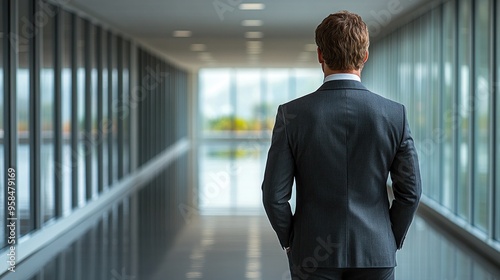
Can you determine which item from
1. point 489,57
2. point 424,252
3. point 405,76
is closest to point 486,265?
point 424,252

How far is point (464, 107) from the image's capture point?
8930mm

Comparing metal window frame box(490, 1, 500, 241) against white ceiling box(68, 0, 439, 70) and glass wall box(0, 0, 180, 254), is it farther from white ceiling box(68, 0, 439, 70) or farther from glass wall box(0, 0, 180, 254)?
glass wall box(0, 0, 180, 254)

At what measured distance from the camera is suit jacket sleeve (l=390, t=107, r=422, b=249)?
7.22 feet

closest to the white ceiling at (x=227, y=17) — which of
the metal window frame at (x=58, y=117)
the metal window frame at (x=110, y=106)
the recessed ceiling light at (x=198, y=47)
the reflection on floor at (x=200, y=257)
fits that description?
the recessed ceiling light at (x=198, y=47)

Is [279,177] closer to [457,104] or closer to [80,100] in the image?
[457,104]

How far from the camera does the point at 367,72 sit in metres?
18.4

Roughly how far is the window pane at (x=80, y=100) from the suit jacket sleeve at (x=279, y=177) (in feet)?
27.7

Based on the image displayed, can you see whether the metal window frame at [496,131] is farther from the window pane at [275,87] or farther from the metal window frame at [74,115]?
the window pane at [275,87]

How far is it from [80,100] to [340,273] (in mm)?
8976

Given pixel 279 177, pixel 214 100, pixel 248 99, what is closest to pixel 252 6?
pixel 279 177

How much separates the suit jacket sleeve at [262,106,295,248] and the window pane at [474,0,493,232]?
588cm

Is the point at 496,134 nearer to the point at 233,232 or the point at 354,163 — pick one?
the point at 233,232

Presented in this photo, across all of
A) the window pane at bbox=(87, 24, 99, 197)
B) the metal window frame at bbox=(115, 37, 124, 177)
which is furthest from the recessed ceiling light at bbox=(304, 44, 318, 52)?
the window pane at bbox=(87, 24, 99, 197)

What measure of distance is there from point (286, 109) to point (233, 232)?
23.1ft
